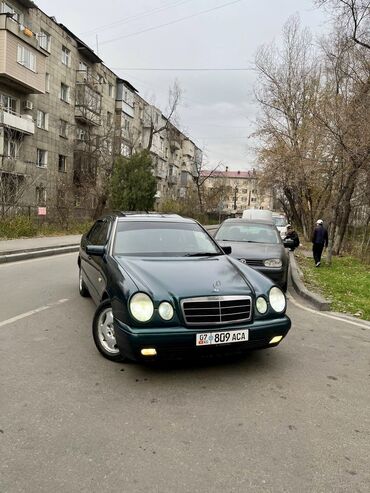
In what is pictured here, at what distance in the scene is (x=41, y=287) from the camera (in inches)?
351

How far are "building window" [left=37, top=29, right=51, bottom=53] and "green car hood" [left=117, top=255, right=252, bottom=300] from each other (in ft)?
109

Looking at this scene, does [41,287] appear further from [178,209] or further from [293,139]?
[178,209]

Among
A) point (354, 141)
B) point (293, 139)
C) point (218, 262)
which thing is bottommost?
point (218, 262)

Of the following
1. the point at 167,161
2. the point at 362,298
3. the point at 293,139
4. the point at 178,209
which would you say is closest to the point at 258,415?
the point at 362,298

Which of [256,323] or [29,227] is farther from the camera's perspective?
[29,227]

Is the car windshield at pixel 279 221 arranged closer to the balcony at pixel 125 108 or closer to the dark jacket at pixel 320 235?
the dark jacket at pixel 320 235

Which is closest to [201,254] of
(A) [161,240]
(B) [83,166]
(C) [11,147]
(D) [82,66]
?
(A) [161,240]

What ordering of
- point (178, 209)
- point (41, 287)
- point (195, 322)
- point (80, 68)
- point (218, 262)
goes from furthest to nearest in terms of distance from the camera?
point (178, 209) < point (80, 68) < point (41, 287) < point (218, 262) < point (195, 322)

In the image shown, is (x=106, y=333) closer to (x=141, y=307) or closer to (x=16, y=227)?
(x=141, y=307)

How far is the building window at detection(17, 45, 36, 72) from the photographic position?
29109 mm

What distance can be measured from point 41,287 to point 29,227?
39.0ft

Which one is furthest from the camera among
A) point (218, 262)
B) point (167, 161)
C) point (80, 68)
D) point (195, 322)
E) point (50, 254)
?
point (167, 161)

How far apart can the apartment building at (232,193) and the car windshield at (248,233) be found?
59526 millimetres

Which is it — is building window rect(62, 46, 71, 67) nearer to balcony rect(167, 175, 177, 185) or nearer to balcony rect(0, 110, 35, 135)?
balcony rect(0, 110, 35, 135)
